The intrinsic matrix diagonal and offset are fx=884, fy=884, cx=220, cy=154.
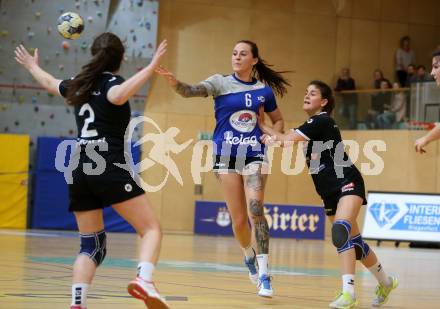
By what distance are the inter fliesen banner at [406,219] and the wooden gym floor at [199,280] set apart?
19.7 ft

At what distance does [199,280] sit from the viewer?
33.4 feet

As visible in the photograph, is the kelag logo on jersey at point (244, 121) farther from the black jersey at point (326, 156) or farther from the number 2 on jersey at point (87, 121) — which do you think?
the number 2 on jersey at point (87, 121)

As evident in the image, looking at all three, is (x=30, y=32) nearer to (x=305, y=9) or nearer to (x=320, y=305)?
(x=305, y=9)

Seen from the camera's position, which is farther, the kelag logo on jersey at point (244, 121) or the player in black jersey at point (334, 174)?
the kelag logo on jersey at point (244, 121)

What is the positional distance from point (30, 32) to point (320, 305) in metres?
18.8

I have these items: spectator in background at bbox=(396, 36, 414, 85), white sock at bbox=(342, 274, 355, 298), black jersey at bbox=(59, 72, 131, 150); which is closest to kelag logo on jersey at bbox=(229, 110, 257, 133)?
white sock at bbox=(342, 274, 355, 298)

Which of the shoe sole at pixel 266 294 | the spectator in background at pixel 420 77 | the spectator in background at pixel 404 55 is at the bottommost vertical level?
the shoe sole at pixel 266 294

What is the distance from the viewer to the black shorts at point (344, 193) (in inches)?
333

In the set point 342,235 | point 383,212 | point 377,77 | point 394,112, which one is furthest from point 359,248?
point 377,77

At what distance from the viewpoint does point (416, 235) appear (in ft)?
75.0

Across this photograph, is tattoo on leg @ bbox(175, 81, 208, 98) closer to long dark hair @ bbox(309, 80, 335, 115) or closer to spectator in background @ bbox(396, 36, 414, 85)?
long dark hair @ bbox(309, 80, 335, 115)

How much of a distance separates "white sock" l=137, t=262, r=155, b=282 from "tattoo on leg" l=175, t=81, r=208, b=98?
10.7 ft

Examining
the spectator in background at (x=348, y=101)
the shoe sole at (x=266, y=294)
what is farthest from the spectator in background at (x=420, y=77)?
the shoe sole at (x=266, y=294)

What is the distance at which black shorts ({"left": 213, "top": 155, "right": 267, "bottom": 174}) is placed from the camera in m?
9.33
